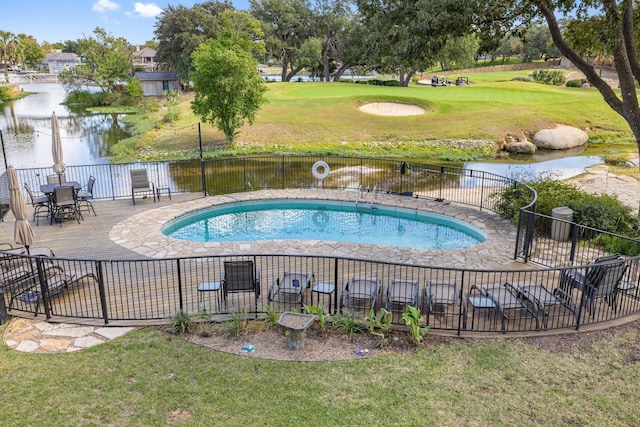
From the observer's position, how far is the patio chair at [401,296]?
327 inches

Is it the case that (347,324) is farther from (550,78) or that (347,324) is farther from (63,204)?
(550,78)

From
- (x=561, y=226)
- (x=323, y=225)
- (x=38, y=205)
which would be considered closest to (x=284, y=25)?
(x=323, y=225)

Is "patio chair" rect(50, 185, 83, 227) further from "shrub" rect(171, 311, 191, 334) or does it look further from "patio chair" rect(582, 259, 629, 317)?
"patio chair" rect(582, 259, 629, 317)

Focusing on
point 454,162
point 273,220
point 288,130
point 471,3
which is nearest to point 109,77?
point 288,130

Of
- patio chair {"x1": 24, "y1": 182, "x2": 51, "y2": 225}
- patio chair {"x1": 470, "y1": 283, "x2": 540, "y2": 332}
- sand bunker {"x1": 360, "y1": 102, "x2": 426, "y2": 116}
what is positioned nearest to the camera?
patio chair {"x1": 470, "y1": 283, "x2": 540, "y2": 332}

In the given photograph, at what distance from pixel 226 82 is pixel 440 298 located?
70.7 feet

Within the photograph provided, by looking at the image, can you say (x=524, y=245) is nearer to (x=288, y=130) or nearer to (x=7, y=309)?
(x=7, y=309)

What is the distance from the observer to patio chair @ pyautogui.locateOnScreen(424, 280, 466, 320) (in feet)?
26.7

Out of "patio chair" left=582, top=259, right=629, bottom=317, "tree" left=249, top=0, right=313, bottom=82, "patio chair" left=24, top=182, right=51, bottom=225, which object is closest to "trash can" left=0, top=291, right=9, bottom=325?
"patio chair" left=24, top=182, right=51, bottom=225

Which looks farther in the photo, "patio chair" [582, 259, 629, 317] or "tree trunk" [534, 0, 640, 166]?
"tree trunk" [534, 0, 640, 166]

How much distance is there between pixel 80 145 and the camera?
109ft

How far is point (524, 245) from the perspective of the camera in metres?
11.2

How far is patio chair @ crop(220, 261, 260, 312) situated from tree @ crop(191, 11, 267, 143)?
19974 millimetres

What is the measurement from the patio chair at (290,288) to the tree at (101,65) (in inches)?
2108
